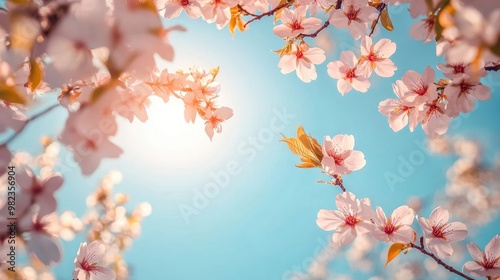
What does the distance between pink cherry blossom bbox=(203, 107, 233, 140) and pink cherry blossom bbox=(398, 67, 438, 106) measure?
64 cm

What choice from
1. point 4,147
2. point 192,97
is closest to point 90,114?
point 4,147

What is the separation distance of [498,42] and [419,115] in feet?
2.94

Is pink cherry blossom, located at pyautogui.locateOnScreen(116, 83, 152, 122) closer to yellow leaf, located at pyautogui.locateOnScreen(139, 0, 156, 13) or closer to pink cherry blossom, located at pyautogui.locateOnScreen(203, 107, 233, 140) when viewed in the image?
pink cherry blossom, located at pyautogui.locateOnScreen(203, 107, 233, 140)

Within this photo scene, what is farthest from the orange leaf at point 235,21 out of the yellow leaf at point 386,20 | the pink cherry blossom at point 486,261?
the pink cherry blossom at point 486,261

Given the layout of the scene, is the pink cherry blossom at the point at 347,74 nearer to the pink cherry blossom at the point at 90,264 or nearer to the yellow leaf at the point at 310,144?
the yellow leaf at the point at 310,144

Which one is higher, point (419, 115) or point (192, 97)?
point (419, 115)

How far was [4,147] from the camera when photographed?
667mm

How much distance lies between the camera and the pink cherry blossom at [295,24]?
1273 mm

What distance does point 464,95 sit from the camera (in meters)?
1.09

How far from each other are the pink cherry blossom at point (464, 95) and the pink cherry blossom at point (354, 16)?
0.41 meters

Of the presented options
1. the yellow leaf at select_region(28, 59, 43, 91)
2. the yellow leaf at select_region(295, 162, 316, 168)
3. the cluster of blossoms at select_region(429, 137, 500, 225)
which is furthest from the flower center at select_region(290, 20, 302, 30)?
the cluster of blossoms at select_region(429, 137, 500, 225)

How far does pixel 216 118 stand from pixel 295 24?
47 cm

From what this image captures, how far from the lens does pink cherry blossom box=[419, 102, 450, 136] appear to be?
47.6 inches

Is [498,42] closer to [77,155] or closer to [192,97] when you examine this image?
[77,155]
